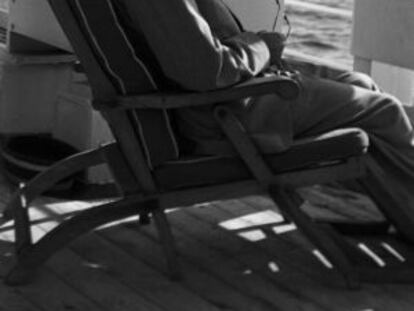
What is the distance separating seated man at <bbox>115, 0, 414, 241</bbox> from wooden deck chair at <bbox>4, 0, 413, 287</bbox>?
50mm

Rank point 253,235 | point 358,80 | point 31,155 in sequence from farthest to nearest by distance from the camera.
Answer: point 31,155 < point 253,235 < point 358,80

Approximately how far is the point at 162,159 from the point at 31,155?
3.70 feet

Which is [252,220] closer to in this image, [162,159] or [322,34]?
[162,159]

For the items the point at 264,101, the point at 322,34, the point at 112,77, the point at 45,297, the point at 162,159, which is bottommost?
the point at 322,34

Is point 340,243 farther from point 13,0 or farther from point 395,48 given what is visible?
point 13,0

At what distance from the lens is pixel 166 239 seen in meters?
3.05

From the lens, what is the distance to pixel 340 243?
3184mm

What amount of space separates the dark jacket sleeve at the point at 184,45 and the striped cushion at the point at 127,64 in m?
0.07

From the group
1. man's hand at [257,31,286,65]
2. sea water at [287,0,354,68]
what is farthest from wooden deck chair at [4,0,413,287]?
sea water at [287,0,354,68]

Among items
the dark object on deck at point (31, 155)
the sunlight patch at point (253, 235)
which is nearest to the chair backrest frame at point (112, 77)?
the sunlight patch at point (253, 235)

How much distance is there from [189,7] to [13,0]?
157 cm

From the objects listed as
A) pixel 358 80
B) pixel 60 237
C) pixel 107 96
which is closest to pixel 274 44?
pixel 358 80

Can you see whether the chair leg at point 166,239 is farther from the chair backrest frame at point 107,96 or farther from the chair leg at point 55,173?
the chair leg at point 55,173

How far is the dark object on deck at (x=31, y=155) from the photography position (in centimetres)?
392
